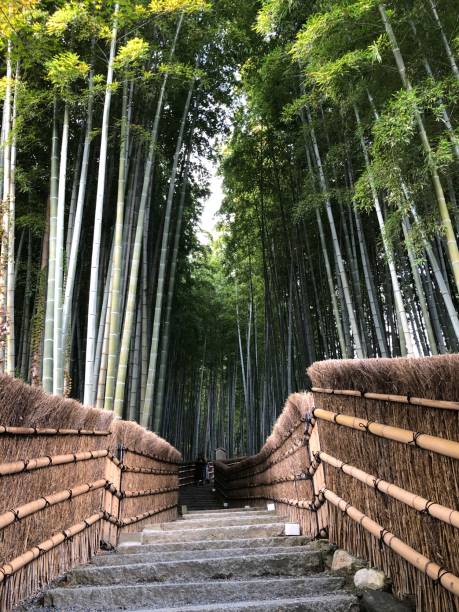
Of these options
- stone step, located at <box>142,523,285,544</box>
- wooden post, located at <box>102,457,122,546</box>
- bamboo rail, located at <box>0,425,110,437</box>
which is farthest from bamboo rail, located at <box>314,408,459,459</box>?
wooden post, located at <box>102,457,122,546</box>

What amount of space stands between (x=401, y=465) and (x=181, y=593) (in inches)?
33.4

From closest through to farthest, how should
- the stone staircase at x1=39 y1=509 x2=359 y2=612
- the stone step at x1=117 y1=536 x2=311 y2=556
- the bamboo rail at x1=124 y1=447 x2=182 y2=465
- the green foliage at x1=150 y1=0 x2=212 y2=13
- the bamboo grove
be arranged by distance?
1. the stone staircase at x1=39 y1=509 x2=359 y2=612
2. the stone step at x1=117 y1=536 x2=311 y2=556
3. the bamboo rail at x1=124 y1=447 x2=182 y2=465
4. the bamboo grove
5. the green foliage at x1=150 y1=0 x2=212 y2=13

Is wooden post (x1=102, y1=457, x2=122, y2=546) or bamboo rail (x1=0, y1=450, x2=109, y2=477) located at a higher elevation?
bamboo rail (x1=0, y1=450, x2=109, y2=477)

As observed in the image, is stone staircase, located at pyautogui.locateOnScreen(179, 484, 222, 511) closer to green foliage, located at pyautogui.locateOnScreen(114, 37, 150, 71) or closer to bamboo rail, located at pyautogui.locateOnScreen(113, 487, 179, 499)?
bamboo rail, located at pyautogui.locateOnScreen(113, 487, 179, 499)

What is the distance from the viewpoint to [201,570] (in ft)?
5.86

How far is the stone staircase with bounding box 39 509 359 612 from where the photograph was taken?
4.55ft

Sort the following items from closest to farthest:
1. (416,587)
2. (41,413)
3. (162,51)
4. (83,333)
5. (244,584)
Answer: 1. (416,587)
2. (244,584)
3. (41,413)
4. (162,51)
5. (83,333)

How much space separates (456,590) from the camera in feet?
3.32

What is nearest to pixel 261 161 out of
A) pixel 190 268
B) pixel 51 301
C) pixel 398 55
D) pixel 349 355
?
pixel 190 268

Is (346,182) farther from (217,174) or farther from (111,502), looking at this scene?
(111,502)

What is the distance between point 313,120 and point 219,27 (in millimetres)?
1556

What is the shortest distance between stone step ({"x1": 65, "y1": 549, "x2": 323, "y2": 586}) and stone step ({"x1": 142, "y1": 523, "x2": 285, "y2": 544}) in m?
0.64

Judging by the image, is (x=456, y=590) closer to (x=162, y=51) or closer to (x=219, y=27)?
(x=162, y=51)

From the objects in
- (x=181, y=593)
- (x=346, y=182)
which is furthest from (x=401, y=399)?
(x=346, y=182)
